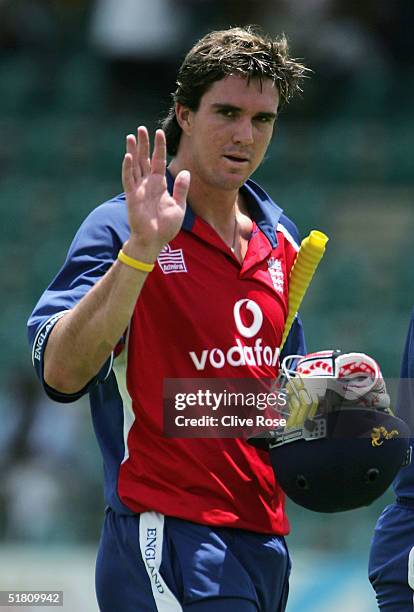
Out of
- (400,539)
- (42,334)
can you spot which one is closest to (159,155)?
(42,334)

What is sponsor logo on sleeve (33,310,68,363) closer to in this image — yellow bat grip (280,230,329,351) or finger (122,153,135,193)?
finger (122,153,135,193)

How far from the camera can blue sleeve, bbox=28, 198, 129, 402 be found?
327cm

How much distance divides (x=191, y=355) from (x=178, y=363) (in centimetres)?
4

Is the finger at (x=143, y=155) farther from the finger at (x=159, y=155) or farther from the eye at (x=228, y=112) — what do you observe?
the eye at (x=228, y=112)

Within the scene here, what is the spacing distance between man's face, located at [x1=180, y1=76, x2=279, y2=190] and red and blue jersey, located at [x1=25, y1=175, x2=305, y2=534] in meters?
0.17

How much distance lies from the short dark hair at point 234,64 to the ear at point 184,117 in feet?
0.05

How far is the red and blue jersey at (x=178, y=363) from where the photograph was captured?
135 inches

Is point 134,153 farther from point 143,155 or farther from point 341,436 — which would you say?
point 341,436

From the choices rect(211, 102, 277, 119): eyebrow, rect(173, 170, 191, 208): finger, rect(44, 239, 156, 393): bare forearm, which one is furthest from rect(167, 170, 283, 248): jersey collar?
rect(44, 239, 156, 393): bare forearm

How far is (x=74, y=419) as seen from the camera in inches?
374

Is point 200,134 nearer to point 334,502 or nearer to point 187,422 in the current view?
point 187,422

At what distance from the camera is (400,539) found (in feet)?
13.5

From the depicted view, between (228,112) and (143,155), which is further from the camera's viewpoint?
(228,112)

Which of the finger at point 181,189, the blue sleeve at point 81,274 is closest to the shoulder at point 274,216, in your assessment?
the blue sleeve at point 81,274
